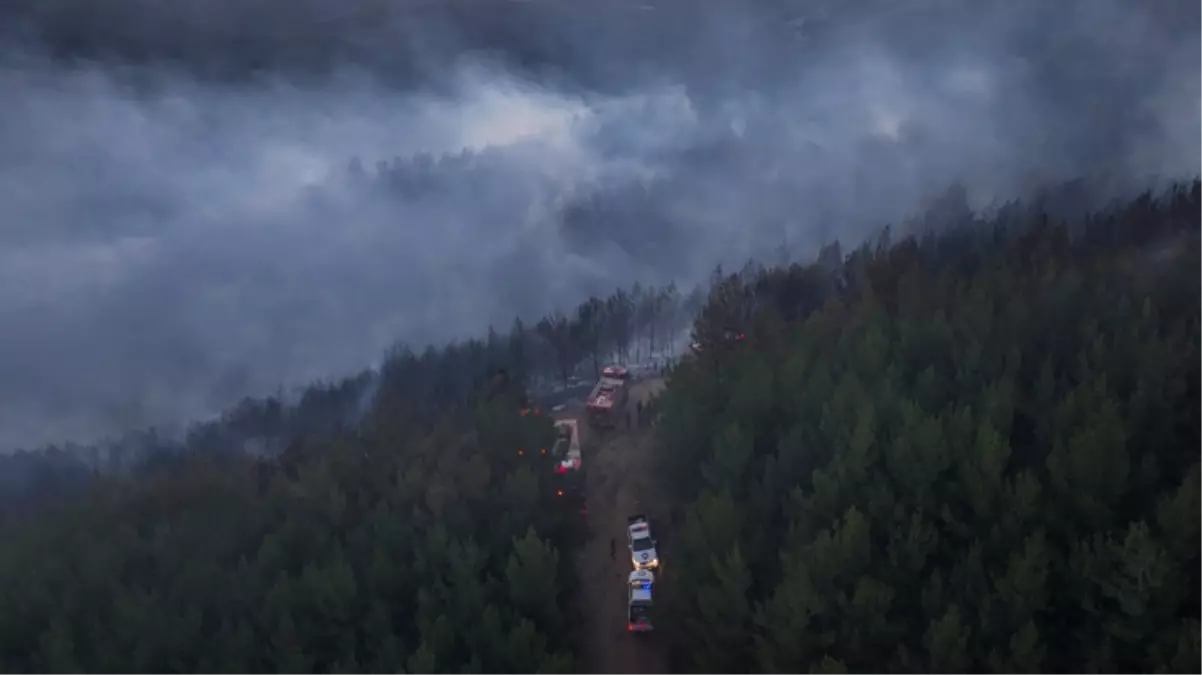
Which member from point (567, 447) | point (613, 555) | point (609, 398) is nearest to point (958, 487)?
point (613, 555)

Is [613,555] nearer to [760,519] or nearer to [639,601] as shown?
[639,601]

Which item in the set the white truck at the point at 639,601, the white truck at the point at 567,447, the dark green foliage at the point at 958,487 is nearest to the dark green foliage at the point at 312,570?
the white truck at the point at 567,447

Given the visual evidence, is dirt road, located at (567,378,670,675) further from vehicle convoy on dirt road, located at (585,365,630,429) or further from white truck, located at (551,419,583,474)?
vehicle convoy on dirt road, located at (585,365,630,429)

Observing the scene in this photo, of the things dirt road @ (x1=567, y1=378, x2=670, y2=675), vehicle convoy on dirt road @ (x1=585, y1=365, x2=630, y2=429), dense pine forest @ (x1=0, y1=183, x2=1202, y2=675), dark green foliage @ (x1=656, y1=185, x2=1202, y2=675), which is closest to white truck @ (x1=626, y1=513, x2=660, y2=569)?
dirt road @ (x1=567, y1=378, x2=670, y2=675)

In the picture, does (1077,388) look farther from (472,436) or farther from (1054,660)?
(472,436)

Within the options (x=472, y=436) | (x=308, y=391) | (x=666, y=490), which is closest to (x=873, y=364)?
(x=666, y=490)
